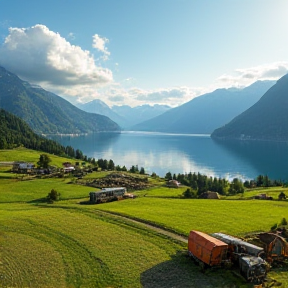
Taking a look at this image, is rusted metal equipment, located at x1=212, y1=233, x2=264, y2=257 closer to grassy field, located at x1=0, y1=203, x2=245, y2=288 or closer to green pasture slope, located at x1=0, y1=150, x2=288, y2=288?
green pasture slope, located at x1=0, y1=150, x2=288, y2=288

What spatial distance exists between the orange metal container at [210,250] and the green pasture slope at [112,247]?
1005mm

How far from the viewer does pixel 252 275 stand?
2486 centimetres

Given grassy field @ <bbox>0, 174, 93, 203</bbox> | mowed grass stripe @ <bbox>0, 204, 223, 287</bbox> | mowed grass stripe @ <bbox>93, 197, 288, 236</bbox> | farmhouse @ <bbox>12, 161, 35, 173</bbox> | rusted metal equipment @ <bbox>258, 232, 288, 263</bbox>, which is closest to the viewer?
mowed grass stripe @ <bbox>0, 204, 223, 287</bbox>

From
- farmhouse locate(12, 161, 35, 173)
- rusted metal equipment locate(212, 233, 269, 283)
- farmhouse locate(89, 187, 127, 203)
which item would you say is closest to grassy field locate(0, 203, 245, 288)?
rusted metal equipment locate(212, 233, 269, 283)

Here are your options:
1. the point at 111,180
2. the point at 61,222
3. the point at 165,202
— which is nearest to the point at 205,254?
the point at 61,222

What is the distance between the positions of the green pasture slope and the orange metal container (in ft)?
3.30

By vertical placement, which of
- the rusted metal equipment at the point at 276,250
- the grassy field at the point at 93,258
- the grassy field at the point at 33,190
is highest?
the rusted metal equipment at the point at 276,250

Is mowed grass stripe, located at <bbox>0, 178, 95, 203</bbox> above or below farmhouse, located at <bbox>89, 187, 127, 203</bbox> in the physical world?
below

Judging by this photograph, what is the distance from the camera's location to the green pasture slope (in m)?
25.7

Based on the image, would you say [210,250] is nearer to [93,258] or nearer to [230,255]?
[230,255]

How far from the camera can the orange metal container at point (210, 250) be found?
1051 inches

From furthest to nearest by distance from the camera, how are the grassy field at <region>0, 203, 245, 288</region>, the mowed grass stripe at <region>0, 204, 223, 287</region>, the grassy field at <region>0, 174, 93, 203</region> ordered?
1. the grassy field at <region>0, 174, 93, 203</region>
2. the mowed grass stripe at <region>0, 204, 223, 287</region>
3. the grassy field at <region>0, 203, 245, 288</region>

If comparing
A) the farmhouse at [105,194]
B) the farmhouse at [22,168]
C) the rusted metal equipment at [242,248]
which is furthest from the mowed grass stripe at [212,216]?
the farmhouse at [22,168]

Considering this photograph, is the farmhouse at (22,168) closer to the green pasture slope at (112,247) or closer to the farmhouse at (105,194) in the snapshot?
the farmhouse at (105,194)
